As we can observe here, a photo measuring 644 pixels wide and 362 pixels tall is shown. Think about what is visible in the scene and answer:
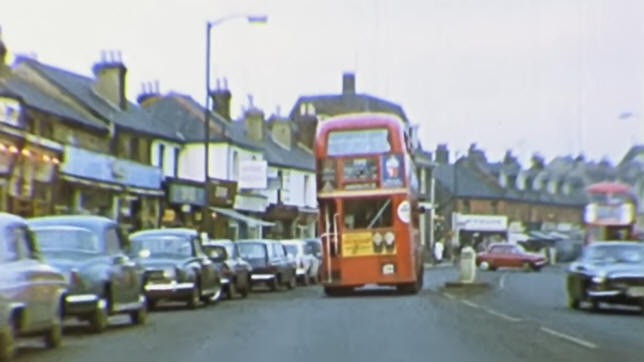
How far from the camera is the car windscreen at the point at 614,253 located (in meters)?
26.4

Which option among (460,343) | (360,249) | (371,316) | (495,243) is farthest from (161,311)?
(495,243)

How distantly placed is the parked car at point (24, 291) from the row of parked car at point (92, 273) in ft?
0.04

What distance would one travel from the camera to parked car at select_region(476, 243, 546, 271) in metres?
72.8

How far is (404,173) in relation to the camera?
3238 cm

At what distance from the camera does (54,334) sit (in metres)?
16.0

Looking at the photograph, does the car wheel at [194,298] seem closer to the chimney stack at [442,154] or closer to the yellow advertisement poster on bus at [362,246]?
the yellow advertisement poster on bus at [362,246]

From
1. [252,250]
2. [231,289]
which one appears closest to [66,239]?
[231,289]

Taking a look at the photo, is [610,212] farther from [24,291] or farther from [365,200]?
[24,291]

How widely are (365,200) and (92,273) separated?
1464 centimetres

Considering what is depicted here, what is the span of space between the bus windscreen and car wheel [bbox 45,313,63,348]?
17018mm

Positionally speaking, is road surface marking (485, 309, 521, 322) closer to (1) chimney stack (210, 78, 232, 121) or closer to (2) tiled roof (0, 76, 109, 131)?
(2) tiled roof (0, 76, 109, 131)

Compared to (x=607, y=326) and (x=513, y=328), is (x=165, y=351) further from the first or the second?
(x=607, y=326)

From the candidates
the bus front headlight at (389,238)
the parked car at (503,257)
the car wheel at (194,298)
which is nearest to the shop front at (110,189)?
the bus front headlight at (389,238)

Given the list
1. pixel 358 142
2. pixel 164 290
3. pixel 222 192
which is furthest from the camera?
pixel 222 192
